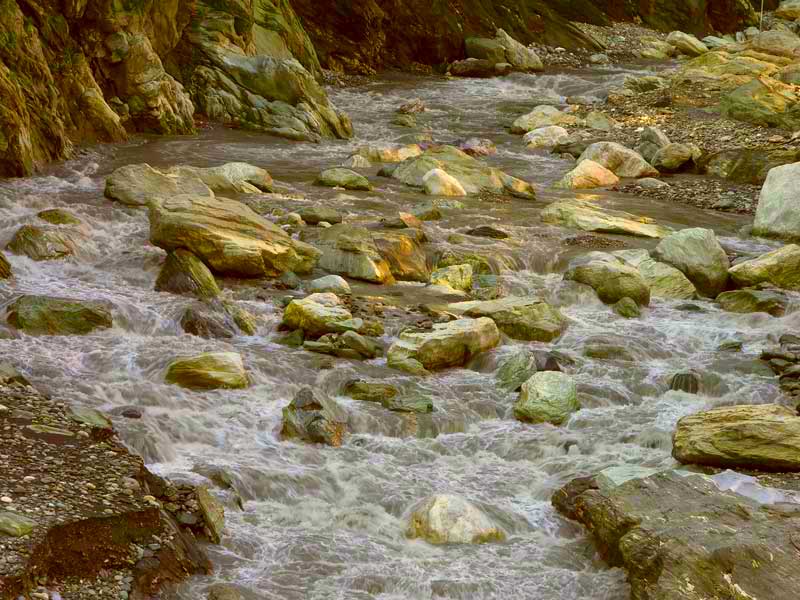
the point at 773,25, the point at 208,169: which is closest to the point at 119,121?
the point at 208,169

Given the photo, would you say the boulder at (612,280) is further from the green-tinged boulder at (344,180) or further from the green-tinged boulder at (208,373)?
the green-tinged boulder at (344,180)

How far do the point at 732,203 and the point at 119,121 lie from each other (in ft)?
32.3

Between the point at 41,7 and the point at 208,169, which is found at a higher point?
the point at 41,7

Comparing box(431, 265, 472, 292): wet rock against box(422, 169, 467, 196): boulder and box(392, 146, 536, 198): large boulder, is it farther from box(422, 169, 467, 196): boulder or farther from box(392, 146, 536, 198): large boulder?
box(392, 146, 536, 198): large boulder

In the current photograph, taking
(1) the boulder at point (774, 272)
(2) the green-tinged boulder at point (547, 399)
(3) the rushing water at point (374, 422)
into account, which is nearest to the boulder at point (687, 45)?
(3) the rushing water at point (374, 422)

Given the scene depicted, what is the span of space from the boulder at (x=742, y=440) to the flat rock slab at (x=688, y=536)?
0.66 meters

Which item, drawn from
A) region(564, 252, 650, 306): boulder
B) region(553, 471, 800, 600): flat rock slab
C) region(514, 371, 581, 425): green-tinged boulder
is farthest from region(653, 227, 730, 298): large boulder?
region(553, 471, 800, 600): flat rock slab

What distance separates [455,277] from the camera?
37.4 ft

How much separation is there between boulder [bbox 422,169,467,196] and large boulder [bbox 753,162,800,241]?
428 cm

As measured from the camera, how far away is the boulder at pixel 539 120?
855 inches

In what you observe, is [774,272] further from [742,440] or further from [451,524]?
[451,524]

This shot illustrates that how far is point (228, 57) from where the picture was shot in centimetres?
1995

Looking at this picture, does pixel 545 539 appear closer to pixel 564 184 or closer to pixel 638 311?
pixel 638 311

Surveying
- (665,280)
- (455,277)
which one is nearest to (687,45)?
(665,280)
